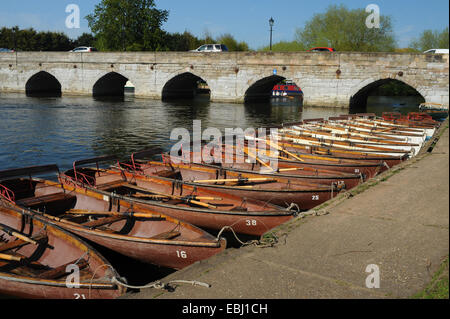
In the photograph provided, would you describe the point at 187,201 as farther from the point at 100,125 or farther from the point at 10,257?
the point at 100,125

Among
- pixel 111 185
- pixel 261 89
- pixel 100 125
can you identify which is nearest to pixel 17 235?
pixel 111 185

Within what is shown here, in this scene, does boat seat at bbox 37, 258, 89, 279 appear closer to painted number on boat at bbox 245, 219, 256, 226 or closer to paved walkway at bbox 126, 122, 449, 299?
paved walkway at bbox 126, 122, 449, 299

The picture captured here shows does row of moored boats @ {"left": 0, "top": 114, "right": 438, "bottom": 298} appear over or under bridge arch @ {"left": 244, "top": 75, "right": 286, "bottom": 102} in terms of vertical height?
under

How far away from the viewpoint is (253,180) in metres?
10.5

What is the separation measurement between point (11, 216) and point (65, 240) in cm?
207

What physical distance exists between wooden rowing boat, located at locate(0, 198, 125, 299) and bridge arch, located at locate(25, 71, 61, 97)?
1804 inches

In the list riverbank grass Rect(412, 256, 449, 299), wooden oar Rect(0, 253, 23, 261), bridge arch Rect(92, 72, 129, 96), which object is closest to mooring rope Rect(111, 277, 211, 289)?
wooden oar Rect(0, 253, 23, 261)

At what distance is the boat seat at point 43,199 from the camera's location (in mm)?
8523

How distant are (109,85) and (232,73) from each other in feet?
58.7

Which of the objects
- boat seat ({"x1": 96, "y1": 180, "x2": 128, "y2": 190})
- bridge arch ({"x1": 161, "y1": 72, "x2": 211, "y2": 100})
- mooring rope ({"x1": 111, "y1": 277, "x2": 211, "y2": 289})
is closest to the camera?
mooring rope ({"x1": 111, "y1": 277, "x2": 211, "y2": 289})

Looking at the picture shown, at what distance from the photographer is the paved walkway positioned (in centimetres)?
468

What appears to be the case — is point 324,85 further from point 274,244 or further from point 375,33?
point 274,244

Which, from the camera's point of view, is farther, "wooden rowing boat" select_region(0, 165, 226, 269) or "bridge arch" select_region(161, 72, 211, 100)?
"bridge arch" select_region(161, 72, 211, 100)

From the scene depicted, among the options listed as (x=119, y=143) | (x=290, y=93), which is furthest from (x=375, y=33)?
(x=119, y=143)
